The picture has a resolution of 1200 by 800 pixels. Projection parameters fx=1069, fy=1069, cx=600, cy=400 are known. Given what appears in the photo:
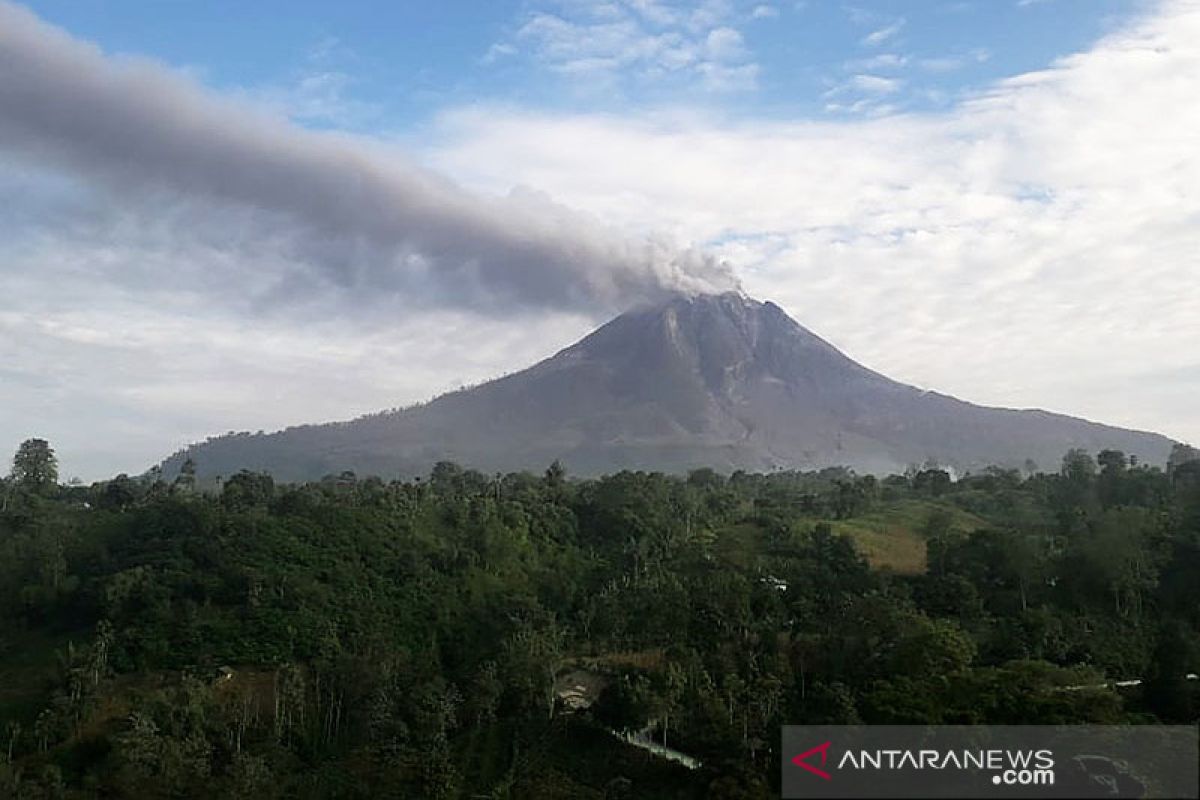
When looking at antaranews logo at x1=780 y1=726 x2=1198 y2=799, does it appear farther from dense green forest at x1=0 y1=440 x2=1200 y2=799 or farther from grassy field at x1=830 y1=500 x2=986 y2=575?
grassy field at x1=830 y1=500 x2=986 y2=575

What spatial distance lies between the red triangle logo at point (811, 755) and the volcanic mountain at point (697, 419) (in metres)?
82.5

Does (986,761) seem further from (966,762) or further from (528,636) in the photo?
(528,636)

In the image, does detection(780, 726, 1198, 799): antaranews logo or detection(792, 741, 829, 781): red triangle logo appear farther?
detection(792, 741, 829, 781): red triangle logo

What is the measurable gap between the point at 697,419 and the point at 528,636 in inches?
3317

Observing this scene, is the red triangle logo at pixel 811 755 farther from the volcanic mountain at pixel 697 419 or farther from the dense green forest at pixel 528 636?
the volcanic mountain at pixel 697 419

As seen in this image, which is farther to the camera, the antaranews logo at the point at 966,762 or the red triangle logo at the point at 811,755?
the red triangle logo at the point at 811,755

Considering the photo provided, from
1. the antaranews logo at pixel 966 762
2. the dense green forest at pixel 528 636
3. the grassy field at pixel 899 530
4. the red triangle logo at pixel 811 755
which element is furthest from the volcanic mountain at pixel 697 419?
the antaranews logo at pixel 966 762

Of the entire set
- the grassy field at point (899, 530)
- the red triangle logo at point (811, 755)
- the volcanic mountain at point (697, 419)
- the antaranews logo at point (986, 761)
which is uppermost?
the volcanic mountain at point (697, 419)

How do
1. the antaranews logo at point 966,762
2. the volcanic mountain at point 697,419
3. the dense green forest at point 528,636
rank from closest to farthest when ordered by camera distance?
the antaranews logo at point 966,762, the dense green forest at point 528,636, the volcanic mountain at point 697,419

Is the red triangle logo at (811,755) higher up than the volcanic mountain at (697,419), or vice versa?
the volcanic mountain at (697,419)

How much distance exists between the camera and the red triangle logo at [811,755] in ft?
48.4

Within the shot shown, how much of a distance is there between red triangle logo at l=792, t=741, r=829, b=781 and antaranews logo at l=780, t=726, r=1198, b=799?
15 millimetres

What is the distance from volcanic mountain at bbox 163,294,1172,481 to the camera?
106 metres

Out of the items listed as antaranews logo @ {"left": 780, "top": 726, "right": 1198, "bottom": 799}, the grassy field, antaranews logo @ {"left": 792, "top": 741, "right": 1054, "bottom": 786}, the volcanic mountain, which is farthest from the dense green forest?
the volcanic mountain
